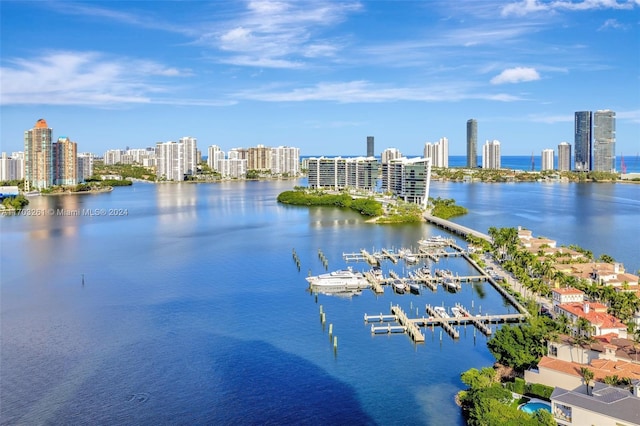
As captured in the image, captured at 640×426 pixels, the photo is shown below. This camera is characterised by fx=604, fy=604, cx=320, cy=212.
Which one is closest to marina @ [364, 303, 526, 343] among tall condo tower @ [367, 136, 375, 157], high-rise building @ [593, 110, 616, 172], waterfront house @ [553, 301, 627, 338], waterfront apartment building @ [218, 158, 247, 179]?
waterfront house @ [553, 301, 627, 338]

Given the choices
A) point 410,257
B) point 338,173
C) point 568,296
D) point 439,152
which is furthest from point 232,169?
point 568,296

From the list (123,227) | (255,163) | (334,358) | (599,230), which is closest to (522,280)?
(334,358)

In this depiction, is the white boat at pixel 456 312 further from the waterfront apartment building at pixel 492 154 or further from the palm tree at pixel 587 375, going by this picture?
the waterfront apartment building at pixel 492 154

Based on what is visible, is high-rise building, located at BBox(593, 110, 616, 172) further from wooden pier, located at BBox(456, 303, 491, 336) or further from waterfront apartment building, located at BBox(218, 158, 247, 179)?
wooden pier, located at BBox(456, 303, 491, 336)

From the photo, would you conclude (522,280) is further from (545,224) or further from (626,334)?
(545,224)

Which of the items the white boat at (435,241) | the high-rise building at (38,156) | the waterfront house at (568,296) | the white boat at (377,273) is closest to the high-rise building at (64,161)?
the high-rise building at (38,156)

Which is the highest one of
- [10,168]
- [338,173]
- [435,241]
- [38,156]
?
[38,156]

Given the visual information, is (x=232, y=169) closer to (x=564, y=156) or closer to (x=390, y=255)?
(x=564, y=156)
